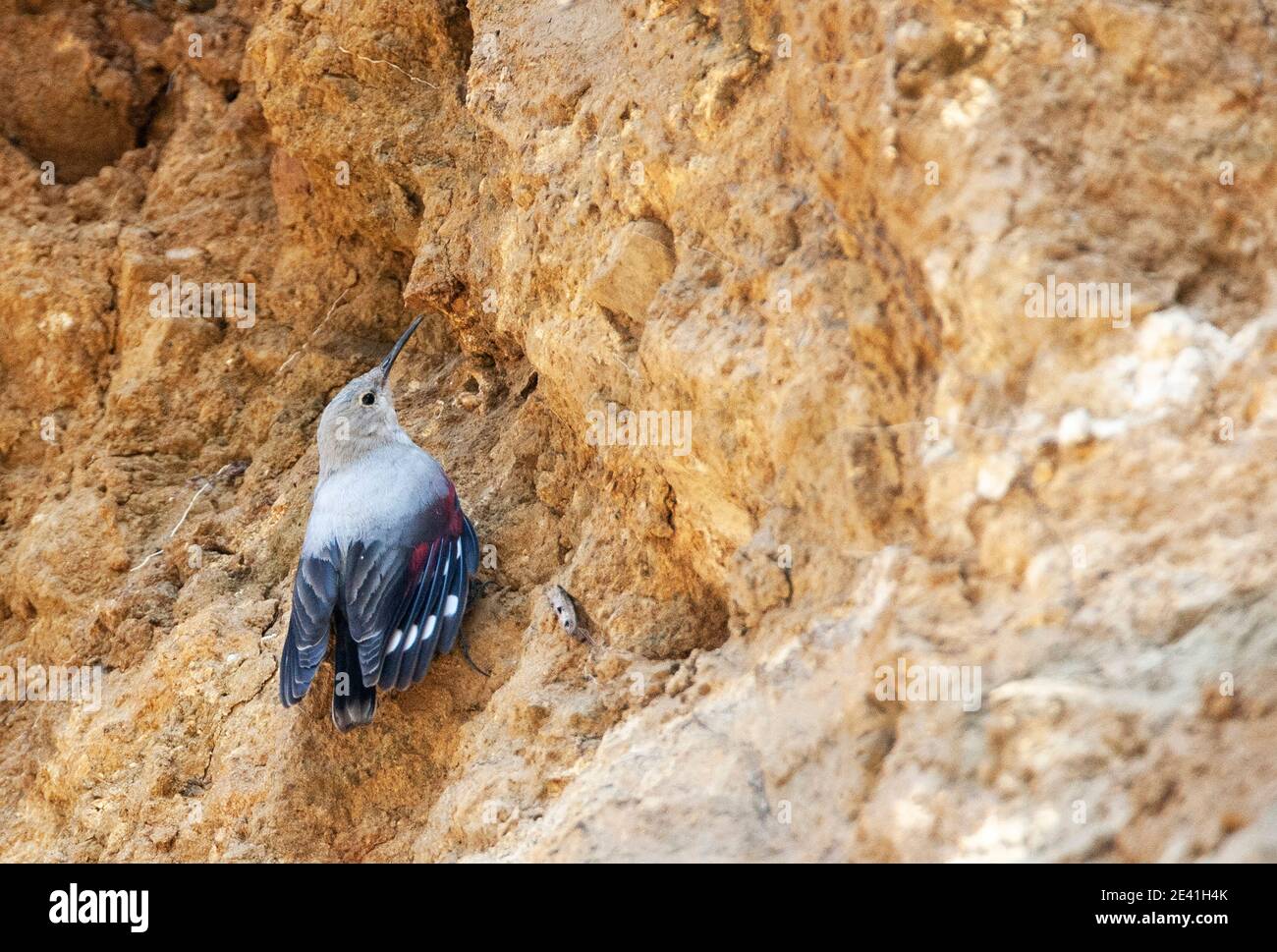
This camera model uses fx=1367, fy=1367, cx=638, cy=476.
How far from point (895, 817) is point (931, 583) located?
1.61ft

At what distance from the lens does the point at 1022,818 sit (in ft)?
7.37

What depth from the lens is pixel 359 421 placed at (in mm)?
4453

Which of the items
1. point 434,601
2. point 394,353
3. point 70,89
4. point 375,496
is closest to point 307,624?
point 434,601

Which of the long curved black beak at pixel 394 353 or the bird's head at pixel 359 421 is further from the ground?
the long curved black beak at pixel 394 353

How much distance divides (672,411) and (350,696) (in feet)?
3.94

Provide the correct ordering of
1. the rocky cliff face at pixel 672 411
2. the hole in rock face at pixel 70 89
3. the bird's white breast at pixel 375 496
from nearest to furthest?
the rocky cliff face at pixel 672 411 → the bird's white breast at pixel 375 496 → the hole in rock face at pixel 70 89

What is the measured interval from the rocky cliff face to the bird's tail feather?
0.17m

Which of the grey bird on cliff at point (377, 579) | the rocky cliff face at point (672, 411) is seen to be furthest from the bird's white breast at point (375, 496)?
the rocky cliff face at point (672, 411)

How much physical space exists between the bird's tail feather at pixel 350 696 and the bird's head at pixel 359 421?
2.62 feet

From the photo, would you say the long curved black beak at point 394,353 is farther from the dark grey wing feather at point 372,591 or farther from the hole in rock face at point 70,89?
the hole in rock face at point 70,89

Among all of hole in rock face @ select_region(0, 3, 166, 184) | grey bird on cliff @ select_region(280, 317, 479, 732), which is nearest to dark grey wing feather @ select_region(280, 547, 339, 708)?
grey bird on cliff @ select_region(280, 317, 479, 732)

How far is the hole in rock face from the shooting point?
554cm

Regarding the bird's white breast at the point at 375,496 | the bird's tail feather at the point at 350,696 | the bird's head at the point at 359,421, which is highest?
the bird's head at the point at 359,421

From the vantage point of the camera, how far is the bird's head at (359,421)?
4.40m
